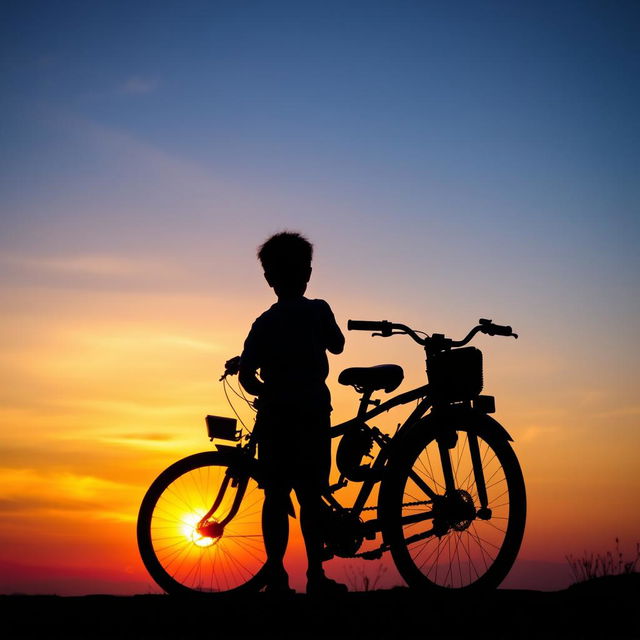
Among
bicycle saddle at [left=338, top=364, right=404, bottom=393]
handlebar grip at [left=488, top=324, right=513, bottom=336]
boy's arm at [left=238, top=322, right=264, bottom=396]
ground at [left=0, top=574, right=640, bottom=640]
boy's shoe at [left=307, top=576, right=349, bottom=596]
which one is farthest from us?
handlebar grip at [left=488, top=324, right=513, bottom=336]

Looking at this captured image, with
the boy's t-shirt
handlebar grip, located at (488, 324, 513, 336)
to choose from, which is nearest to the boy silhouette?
the boy's t-shirt

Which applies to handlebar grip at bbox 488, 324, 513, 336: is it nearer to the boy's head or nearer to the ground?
the boy's head

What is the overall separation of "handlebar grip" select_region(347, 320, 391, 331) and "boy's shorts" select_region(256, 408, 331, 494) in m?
0.64

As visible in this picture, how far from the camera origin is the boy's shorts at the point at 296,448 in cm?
554

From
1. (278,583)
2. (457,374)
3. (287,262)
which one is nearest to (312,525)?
(278,583)

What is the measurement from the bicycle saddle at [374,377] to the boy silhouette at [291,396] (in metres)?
0.24

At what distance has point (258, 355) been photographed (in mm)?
5617

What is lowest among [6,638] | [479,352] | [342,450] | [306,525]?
[6,638]

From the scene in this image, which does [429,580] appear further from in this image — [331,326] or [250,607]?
[331,326]

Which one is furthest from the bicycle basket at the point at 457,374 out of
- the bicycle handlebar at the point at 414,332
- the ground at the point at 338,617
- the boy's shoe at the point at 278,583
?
the boy's shoe at the point at 278,583

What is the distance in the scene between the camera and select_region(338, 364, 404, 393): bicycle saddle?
18.8 feet

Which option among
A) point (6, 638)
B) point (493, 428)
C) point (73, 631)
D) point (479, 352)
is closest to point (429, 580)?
point (493, 428)

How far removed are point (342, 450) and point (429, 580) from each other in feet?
3.44

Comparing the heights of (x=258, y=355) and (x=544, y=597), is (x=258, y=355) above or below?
above
